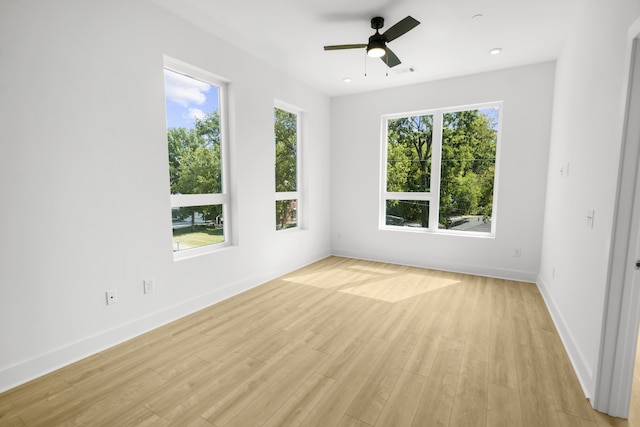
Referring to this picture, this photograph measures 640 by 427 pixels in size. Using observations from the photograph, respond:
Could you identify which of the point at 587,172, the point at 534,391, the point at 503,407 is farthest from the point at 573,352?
the point at 587,172

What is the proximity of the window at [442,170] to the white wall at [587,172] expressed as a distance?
1.10m

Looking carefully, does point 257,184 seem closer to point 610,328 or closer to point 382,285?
point 382,285

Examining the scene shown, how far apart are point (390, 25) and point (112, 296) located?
3.42m

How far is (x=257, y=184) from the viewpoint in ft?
12.3

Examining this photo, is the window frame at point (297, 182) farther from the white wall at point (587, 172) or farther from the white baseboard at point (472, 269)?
the white wall at point (587, 172)

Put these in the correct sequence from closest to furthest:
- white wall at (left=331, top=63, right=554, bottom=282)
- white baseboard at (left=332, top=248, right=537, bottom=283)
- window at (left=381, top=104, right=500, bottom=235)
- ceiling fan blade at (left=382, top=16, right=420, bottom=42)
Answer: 1. ceiling fan blade at (left=382, top=16, right=420, bottom=42)
2. white wall at (left=331, top=63, right=554, bottom=282)
3. white baseboard at (left=332, top=248, right=537, bottom=283)
4. window at (left=381, top=104, right=500, bottom=235)

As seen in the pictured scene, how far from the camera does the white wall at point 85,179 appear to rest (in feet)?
6.20

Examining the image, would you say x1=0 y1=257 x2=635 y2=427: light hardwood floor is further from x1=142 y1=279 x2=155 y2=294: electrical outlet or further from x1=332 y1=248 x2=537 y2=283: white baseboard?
x1=332 y1=248 x2=537 y2=283: white baseboard

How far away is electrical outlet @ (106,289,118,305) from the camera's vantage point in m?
2.37

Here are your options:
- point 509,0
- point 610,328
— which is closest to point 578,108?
point 509,0

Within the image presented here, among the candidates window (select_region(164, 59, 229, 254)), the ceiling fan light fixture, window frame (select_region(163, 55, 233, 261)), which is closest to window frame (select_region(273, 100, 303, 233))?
window frame (select_region(163, 55, 233, 261))

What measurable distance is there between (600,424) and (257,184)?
3.48 metres

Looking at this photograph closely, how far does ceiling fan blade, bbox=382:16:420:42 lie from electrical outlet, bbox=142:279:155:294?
3002 mm

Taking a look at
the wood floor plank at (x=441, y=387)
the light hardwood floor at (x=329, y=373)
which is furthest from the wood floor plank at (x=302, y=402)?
the wood floor plank at (x=441, y=387)
